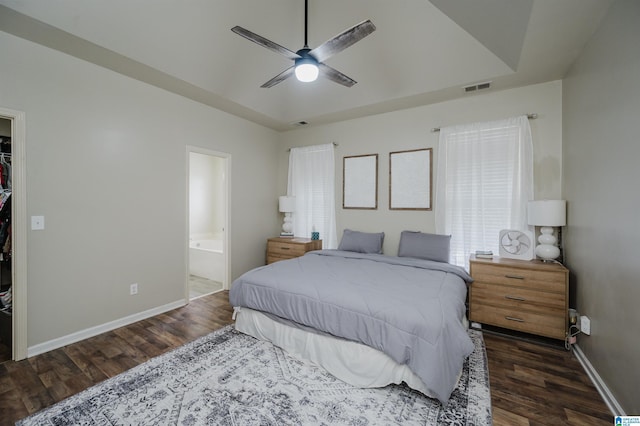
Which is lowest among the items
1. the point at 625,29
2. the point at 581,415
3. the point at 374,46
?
the point at 581,415

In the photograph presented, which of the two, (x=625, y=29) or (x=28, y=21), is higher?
(x=28, y=21)

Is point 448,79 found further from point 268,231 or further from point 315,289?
point 268,231

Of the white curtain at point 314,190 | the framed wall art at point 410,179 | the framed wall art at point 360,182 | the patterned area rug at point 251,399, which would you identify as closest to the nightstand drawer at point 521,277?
the patterned area rug at point 251,399

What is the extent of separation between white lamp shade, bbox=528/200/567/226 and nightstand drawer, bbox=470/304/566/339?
85cm

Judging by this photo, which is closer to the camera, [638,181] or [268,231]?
[638,181]

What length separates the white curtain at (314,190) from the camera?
445 centimetres

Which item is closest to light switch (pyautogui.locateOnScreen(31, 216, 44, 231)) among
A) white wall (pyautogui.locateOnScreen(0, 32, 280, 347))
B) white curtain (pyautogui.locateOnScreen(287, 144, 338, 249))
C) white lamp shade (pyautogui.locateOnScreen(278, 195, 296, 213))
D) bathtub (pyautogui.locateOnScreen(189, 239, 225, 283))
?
white wall (pyautogui.locateOnScreen(0, 32, 280, 347))

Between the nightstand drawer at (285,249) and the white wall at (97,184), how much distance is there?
1.34 metres

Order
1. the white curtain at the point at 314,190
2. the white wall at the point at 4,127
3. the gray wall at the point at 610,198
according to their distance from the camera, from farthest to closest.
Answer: the white curtain at the point at 314,190 → the white wall at the point at 4,127 → the gray wall at the point at 610,198

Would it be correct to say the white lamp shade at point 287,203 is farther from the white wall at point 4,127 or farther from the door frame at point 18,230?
the white wall at point 4,127

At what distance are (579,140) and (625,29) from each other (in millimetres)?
981

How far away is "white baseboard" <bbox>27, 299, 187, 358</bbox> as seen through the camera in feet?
7.82

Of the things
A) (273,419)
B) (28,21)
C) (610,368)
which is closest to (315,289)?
(273,419)

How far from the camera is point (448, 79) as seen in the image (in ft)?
9.96
